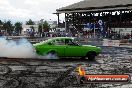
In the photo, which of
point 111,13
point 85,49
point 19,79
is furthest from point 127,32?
point 19,79

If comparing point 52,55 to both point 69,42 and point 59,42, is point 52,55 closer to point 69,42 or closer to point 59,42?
point 59,42

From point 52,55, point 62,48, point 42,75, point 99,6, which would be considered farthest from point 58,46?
point 99,6

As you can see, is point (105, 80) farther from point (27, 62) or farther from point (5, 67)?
point (27, 62)

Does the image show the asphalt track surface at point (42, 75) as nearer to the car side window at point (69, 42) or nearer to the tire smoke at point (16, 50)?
the tire smoke at point (16, 50)

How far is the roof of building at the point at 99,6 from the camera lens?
4535 centimetres

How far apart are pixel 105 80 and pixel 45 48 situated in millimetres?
8004

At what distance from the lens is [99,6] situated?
49.1 m

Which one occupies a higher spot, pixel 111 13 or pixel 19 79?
pixel 111 13

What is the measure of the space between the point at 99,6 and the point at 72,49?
3123 centimetres

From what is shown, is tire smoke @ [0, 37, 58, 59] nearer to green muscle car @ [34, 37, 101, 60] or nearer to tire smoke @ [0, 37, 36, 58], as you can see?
tire smoke @ [0, 37, 36, 58]

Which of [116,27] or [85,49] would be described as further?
[116,27]

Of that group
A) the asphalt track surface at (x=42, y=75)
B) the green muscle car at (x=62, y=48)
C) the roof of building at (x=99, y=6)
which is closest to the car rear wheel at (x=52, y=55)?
the green muscle car at (x=62, y=48)

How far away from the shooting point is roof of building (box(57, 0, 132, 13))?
45.4 meters

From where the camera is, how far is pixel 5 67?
50.3 feet
